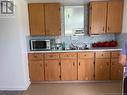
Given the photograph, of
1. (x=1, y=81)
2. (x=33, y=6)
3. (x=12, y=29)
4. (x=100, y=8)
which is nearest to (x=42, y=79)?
(x=1, y=81)

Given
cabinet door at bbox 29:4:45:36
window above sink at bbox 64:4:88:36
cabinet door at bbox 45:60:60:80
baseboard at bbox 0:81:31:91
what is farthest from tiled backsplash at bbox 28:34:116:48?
baseboard at bbox 0:81:31:91

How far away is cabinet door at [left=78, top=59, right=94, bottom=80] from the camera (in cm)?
436

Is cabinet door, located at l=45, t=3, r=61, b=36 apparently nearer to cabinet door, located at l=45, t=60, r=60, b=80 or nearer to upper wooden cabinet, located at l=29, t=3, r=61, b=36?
upper wooden cabinet, located at l=29, t=3, r=61, b=36

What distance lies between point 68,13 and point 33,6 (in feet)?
3.41

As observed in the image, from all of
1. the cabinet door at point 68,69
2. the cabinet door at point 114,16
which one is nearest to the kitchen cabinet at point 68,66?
the cabinet door at point 68,69

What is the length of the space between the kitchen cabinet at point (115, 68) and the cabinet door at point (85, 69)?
1.80 feet

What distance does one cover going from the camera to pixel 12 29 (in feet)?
12.5

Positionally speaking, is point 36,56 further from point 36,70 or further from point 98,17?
point 98,17

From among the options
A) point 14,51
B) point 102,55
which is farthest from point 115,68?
point 14,51

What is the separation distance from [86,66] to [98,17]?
1392 mm

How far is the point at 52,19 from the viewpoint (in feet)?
14.7

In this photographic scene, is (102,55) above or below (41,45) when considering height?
below

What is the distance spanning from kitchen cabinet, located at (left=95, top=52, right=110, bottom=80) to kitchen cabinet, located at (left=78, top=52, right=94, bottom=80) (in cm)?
14

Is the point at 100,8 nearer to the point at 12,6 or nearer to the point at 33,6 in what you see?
the point at 33,6
